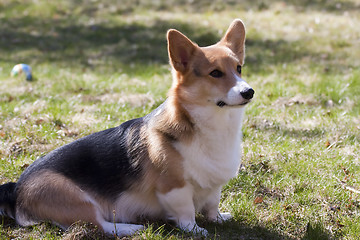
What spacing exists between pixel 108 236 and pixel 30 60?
652 cm

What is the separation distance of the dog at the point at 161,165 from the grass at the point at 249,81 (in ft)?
0.57

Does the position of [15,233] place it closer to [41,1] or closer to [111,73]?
[111,73]

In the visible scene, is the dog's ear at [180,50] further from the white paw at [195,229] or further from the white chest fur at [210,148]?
the white paw at [195,229]

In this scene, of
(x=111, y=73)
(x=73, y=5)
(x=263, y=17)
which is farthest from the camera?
(x=73, y=5)

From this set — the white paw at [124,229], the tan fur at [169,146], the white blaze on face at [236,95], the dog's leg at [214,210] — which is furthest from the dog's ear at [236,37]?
the white paw at [124,229]

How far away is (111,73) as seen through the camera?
7.77 metres

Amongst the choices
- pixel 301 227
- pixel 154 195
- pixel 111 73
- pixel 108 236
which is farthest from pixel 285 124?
pixel 111 73

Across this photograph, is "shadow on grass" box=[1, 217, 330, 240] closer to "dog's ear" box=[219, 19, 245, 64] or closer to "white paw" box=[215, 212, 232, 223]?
"white paw" box=[215, 212, 232, 223]

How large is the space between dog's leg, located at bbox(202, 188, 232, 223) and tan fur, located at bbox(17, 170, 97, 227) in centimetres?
91

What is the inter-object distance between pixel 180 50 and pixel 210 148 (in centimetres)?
78

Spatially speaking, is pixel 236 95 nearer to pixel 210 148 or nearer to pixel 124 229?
pixel 210 148

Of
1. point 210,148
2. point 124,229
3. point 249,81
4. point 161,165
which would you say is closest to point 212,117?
point 210,148

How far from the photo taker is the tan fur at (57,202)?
10.5ft

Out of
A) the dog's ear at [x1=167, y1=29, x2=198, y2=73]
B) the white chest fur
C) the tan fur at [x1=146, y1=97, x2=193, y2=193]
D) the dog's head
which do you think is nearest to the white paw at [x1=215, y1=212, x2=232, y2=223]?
the white chest fur
